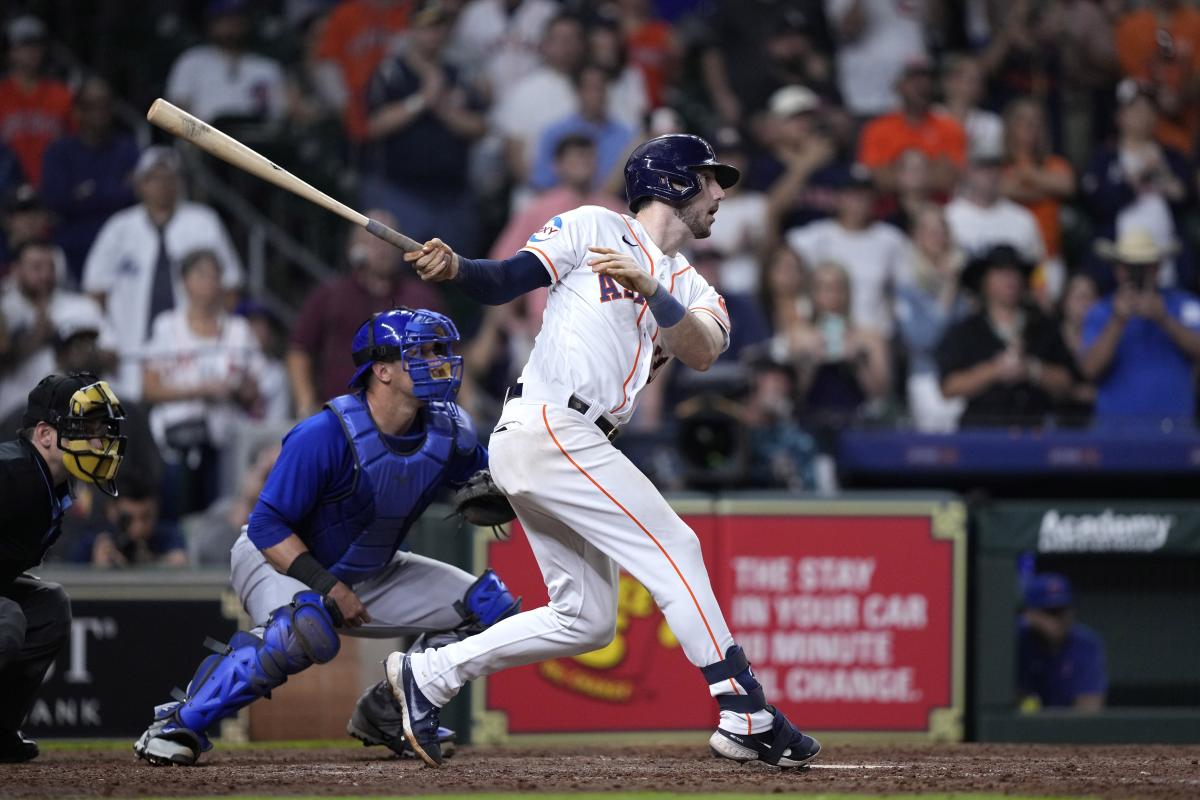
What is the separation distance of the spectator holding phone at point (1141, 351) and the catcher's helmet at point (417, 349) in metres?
4.94

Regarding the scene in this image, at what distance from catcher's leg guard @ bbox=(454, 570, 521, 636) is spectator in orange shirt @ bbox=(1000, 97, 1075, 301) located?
6087 mm

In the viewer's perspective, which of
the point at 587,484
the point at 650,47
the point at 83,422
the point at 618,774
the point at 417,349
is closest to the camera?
the point at 587,484

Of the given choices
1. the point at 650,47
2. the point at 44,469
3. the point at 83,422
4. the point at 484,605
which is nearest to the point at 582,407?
the point at 484,605

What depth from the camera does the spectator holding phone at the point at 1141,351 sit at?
9695 mm

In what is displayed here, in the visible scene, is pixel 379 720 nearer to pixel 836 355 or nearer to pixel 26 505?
pixel 26 505

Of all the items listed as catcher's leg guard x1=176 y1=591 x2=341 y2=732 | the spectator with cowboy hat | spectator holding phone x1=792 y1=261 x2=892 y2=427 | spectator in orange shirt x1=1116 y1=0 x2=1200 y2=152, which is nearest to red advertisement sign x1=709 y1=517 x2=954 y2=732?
spectator holding phone x1=792 y1=261 x2=892 y2=427

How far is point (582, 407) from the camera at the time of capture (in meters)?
5.43

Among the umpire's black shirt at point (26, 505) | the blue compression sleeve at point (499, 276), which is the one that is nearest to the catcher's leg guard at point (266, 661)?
the umpire's black shirt at point (26, 505)

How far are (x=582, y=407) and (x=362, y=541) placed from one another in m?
0.95

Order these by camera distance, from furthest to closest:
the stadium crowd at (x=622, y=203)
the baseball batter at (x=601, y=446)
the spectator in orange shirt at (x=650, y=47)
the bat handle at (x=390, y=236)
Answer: the spectator in orange shirt at (x=650, y=47) < the stadium crowd at (x=622, y=203) < the bat handle at (x=390, y=236) < the baseball batter at (x=601, y=446)

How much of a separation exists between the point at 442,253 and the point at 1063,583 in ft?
13.8

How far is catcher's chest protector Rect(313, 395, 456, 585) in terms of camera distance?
18.9 feet

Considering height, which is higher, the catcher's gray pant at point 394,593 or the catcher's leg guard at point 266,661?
the catcher's gray pant at point 394,593

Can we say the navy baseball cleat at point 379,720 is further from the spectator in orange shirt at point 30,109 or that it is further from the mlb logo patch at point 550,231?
the spectator in orange shirt at point 30,109
